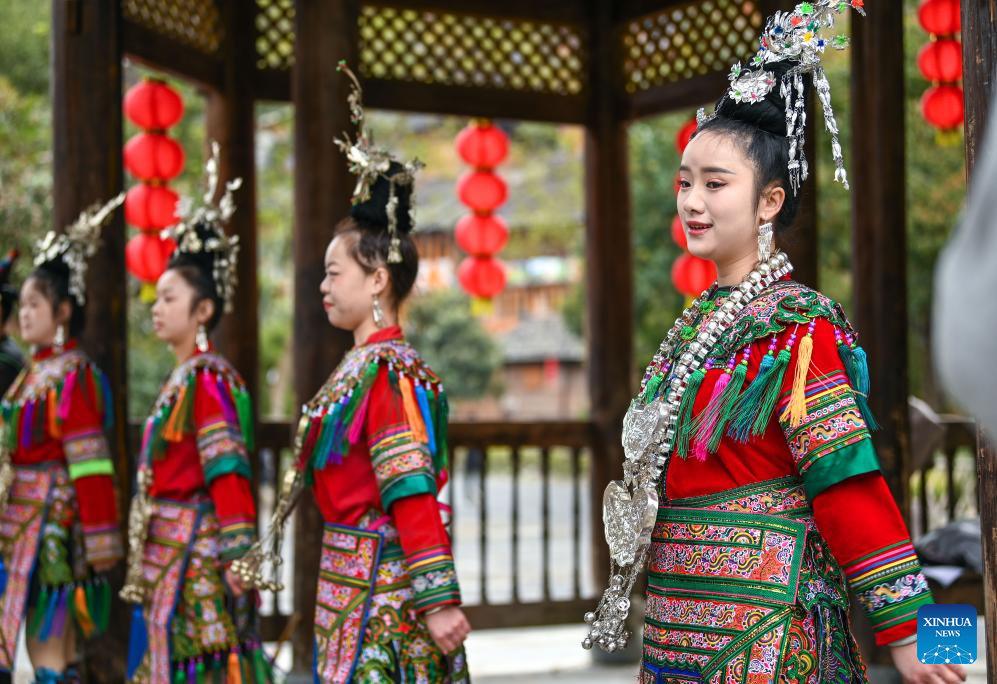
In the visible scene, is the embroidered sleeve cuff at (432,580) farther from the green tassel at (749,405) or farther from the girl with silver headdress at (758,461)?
the green tassel at (749,405)

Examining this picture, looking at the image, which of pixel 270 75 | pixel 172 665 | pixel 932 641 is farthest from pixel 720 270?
pixel 270 75

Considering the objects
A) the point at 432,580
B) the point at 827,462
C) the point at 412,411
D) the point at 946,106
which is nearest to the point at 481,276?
the point at 946,106

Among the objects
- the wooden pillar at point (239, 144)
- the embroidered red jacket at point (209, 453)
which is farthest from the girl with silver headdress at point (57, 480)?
the wooden pillar at point (239, 144)

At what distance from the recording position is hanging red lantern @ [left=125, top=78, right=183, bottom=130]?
640cm

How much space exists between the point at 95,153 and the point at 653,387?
341 centimetres

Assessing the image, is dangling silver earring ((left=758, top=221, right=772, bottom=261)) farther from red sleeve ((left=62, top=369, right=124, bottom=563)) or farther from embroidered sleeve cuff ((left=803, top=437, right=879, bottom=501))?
red sleeve ((left=62, top=369, right=124, bottom=563))

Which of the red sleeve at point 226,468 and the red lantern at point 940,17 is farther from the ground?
the red lantern at point 940,17

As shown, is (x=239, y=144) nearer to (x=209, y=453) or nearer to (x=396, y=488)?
(x=209, y=453)

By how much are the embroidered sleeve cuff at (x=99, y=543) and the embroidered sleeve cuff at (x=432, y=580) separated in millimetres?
2172

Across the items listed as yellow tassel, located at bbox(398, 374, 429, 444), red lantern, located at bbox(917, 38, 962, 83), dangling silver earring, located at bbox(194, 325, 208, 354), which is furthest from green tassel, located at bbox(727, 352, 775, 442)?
red lantern, located at bbox(917, 38, 962, 83)

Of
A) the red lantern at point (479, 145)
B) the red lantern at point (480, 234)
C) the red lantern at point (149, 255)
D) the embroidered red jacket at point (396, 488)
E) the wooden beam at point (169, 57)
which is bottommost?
the embroidered red jacket at point (396, 488)

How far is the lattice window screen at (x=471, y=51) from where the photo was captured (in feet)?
20.4

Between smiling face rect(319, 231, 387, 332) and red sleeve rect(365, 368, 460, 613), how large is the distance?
0.23 m

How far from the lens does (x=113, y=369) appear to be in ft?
17.1
